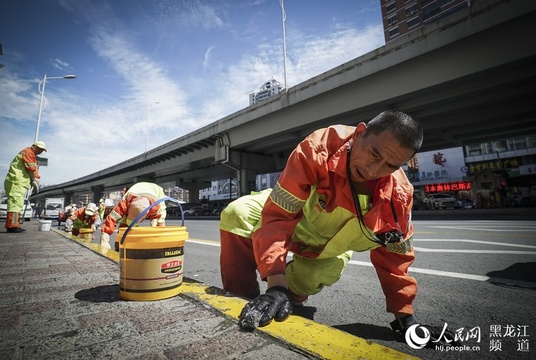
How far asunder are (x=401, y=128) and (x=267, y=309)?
1187mm

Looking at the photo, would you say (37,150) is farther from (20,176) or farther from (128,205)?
(128,205)

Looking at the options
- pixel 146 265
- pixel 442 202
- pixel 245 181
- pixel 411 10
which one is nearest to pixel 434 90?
pixel 146 265

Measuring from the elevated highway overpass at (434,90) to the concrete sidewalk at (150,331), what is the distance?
37.1 ft

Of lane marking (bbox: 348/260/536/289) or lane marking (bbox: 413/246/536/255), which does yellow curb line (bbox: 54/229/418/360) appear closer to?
lane marking (bbox: 348/260/536/289)

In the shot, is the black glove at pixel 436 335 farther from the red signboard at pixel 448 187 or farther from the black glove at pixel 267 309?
the red signboard at pixel 448 187

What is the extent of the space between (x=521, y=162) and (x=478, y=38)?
102 ft

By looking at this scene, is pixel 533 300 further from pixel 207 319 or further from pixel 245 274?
pixel 207 319

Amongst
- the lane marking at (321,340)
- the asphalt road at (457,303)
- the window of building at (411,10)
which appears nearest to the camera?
the lane marking at (321,340)

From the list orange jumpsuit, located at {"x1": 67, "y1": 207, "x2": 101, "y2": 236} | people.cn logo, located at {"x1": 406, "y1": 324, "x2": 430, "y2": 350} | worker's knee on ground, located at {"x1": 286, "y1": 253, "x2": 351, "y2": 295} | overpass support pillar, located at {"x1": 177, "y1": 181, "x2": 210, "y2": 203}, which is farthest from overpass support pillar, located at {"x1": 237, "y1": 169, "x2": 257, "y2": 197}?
people.cn logo, located at {"x1": 406, "y1": 324, "x2": 430, "y2": 350}

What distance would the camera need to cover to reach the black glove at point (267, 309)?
115 cm

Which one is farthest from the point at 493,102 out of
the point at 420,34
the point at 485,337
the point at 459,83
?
the point at 485,337

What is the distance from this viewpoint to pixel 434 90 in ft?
34.1

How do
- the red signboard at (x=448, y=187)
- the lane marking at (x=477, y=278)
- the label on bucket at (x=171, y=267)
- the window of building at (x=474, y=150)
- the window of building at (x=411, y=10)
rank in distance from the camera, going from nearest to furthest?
the label on bucket at (x=171, y=267) < the lane marking at (x=477, y=278) < the window of building at (x=474, y=150) < the red signboard at (x=448, y=187) < the window of building at (x=411, y=10)

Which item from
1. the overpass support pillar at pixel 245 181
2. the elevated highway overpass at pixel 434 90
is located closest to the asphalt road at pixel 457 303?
the elevated highway overpass at pixel 434 90
